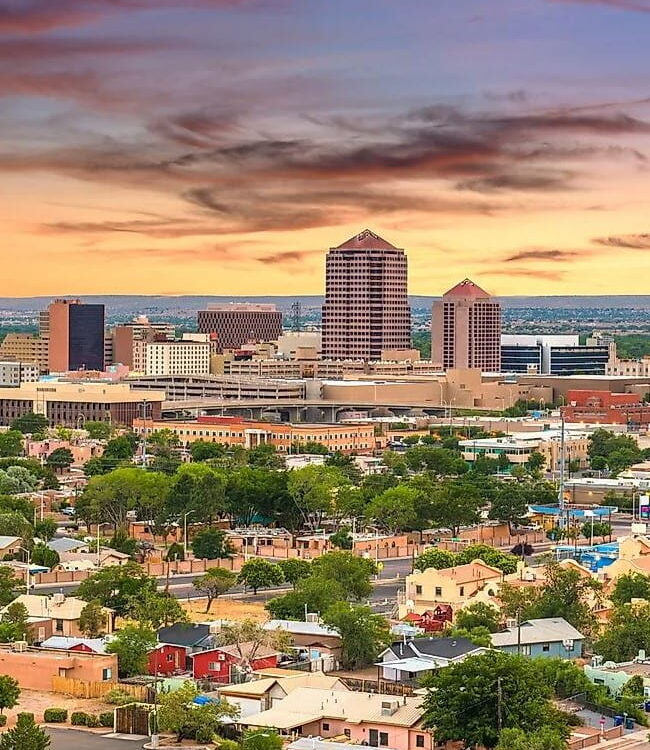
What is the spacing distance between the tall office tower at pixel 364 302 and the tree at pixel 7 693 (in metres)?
109

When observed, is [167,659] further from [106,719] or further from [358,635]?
[106,719]

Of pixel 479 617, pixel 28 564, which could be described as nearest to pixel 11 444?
pixel 28 564

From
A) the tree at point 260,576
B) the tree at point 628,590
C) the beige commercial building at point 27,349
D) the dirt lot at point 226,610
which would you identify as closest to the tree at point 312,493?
the tree at point 260,576

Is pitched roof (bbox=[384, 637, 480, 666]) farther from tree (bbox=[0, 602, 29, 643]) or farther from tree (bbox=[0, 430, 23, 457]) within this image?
tree (bbox=[0, 430, 23, 457])

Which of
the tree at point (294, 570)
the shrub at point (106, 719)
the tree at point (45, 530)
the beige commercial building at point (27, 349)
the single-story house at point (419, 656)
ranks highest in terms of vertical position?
the beige commercial building at point (27, 349)

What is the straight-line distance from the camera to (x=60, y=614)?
37.6 meters

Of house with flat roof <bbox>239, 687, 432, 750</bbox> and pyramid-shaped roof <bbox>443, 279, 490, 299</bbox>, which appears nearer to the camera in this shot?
house with flat roof <bbox>239, 687, 432, 750</bbox>

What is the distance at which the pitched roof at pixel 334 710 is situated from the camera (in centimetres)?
2956

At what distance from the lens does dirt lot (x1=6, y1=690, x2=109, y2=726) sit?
3170 cm

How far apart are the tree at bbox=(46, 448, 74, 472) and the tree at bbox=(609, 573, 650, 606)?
36689 mm

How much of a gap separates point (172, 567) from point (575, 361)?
104 metres

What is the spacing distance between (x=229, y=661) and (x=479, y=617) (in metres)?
5.36

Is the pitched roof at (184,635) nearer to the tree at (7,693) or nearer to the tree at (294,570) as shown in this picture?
the tree at (7,693)

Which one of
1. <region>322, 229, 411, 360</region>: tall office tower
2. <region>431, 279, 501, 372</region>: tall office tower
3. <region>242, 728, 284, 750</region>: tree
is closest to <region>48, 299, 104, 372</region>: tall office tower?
<region>322, 229, 411, 360</region>: tall office tower
